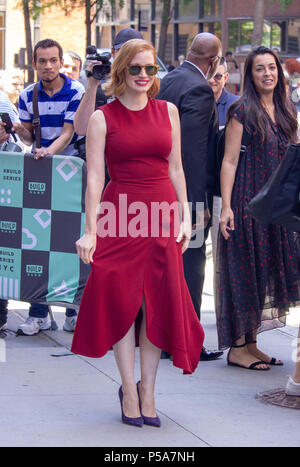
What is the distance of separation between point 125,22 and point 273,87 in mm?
44749

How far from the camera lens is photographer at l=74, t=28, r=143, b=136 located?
5.77m

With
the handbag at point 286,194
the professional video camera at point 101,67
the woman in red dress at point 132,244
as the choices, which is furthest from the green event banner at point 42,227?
the handbag at point 286,194

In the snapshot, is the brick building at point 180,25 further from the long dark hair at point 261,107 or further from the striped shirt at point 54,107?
the long dark hair at point 261,107

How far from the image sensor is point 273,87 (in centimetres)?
560

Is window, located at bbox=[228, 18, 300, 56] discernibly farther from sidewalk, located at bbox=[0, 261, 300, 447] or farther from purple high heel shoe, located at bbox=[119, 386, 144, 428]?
purple high heel shoe, located at bbox=[119, 386, 144, 428]

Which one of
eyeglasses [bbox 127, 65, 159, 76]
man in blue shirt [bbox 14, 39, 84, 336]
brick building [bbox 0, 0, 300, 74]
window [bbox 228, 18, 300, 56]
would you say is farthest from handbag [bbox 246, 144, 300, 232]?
window [bbox 228, 18, 300, 56]

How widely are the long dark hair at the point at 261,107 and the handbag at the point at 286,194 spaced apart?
116cm

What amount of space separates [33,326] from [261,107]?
2.30 metres

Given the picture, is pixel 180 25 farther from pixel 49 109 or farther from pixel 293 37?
pixel 49 109

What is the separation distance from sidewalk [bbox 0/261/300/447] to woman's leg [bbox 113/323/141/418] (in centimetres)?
10

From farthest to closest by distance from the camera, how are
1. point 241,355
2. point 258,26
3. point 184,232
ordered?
point 258,26
point 241,355
point 184,232

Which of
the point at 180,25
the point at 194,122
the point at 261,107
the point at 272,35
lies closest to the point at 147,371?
the point at 194,122

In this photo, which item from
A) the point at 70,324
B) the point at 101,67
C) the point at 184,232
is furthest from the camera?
the point at 70,324

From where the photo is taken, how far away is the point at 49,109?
255 inches
